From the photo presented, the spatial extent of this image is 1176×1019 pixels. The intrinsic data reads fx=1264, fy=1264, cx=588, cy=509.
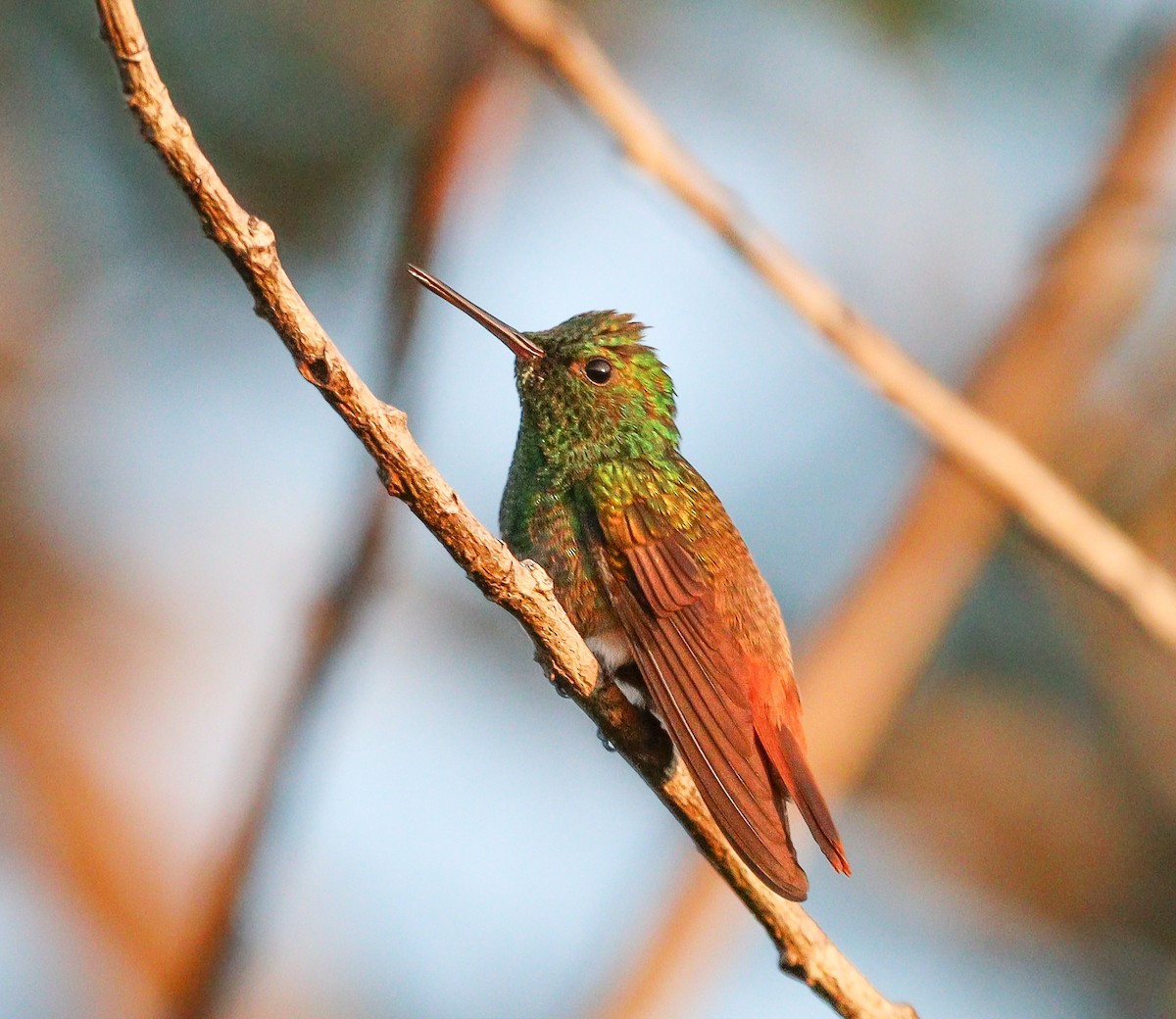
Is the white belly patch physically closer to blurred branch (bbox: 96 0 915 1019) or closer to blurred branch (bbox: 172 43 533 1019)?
blurred branch (bbox: 96 0 915 1019)

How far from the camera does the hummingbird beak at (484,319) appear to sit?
2689 millimetres

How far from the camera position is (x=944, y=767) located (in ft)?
25.6

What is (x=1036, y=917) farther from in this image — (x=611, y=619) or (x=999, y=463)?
(x=611, y=619)

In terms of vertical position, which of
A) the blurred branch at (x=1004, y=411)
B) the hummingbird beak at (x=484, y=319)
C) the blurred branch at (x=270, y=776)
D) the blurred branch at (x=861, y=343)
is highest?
the blurred branch at (x=1004, y=411)

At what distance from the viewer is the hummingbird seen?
2.69 metres

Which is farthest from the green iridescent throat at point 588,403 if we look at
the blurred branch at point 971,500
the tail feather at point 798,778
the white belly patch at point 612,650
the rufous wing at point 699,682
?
the blurred branch at point 971,500

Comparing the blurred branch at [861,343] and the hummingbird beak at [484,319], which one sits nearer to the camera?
the hummingbird beak at [484,319]

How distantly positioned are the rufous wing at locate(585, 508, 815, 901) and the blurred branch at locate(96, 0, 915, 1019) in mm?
89

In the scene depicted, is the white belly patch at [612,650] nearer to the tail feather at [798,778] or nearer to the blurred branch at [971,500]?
the tail feather at [798,778]

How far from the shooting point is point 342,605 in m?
3.07

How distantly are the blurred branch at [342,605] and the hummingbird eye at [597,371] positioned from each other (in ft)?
2.13

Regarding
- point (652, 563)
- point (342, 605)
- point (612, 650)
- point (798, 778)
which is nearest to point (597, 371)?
point (652, 563)

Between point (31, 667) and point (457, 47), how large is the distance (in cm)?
399

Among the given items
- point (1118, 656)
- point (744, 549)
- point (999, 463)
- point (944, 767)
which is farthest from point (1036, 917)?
point (744, 549)
